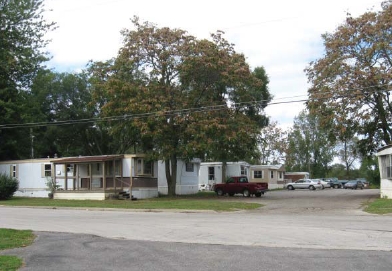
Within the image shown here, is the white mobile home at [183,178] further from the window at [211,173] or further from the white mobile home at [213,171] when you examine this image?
the window at [211,173]

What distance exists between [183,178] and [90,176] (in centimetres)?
946

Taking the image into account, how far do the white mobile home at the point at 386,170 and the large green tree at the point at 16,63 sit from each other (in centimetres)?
2527

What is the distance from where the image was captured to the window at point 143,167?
1439 inches

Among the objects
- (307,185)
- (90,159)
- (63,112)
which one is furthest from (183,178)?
(307,185)

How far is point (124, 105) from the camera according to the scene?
3453cm

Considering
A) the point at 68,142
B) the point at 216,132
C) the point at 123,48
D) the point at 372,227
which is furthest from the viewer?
the point at 68,142

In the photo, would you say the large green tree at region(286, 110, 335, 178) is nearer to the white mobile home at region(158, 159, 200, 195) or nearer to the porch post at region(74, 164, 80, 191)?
the white mobile home at region(158, 159, 200, 195)

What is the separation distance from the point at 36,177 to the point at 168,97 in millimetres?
14777

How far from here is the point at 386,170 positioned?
3256cm

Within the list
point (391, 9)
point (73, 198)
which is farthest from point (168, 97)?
point (391, 9)

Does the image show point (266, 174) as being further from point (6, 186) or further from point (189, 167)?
point (6, 186)

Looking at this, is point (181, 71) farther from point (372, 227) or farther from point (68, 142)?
point (68, 142)

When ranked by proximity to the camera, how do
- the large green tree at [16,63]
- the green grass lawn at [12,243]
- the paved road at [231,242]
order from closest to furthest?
1. the green grass lawn at [12,243]
2. the paved road at [231,242]
3. the large green tree at [16,63]

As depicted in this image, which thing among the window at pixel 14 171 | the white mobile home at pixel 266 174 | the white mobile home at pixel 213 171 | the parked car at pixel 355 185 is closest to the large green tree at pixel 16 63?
the window at pixel 14 171
